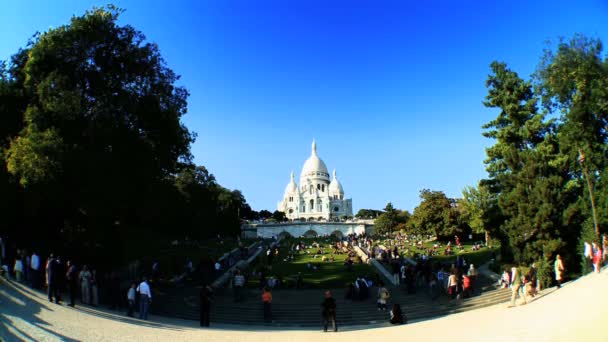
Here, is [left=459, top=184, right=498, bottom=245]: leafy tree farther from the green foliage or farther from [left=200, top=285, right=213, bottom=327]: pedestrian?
[left=200, top=285, right=213, bottom=327]: pedestrian

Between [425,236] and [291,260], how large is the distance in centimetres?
2020

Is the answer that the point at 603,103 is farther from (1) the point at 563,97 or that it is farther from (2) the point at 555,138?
(2) the point at 555,138

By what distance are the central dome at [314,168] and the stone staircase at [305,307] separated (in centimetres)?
11772

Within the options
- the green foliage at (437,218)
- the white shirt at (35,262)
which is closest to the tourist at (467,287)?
the white shirt at (35,262)

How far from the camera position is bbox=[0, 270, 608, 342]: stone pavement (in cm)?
901

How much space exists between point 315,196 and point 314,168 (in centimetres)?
1137

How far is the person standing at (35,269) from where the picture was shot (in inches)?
496

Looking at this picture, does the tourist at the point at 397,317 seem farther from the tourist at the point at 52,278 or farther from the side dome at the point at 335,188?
the side dome at the point at 335,188

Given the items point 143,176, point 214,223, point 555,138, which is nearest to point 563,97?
point 555,138

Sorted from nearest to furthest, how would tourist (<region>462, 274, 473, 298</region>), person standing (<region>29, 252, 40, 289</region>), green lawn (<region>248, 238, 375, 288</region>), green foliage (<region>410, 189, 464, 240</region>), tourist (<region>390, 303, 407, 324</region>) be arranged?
person standing (<region>29, 252, 40, 289</region>) < tourist (<region>390, 303, 407, 324</region>) < tourist (<region>462, 274, 473, 298</region>) < green lawn (<region>248, 238, 375, 288</region>) < green foliage (<region>410, 189, 464, 240</region>)

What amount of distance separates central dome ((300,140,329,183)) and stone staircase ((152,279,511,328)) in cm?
11772

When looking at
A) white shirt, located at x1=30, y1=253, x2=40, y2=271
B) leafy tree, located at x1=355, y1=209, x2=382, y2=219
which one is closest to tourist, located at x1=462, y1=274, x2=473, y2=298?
white shirt, located at x1=30, y1=253, x2=40, y2=271

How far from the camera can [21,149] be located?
599 inches

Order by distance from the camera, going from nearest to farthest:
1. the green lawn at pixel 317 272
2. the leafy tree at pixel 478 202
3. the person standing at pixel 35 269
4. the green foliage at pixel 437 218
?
the person standing at pixel 35 269 → the green lawn at pixel 317 272 → the leafy tree at pixel 478 202 → the green foliage at pixel 437 218
